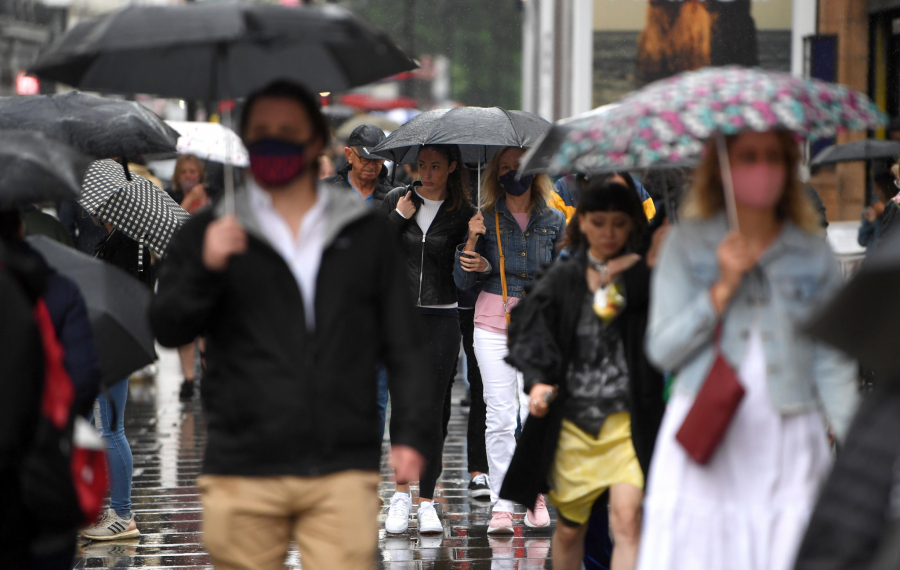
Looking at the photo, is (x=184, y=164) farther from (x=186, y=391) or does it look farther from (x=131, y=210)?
(x=131, y=210)

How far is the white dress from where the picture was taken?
3.52 meters

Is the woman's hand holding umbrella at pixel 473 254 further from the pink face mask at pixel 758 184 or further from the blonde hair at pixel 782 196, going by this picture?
the pink face mask at pixel 758 184

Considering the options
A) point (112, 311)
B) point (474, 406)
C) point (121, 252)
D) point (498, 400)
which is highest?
point (112, 311)

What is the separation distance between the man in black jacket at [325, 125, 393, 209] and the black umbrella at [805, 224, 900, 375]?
5518mm

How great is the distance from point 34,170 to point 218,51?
67 centimetres

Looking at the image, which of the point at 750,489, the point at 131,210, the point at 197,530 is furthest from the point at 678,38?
the point at 750,489

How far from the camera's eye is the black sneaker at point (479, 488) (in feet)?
25.1

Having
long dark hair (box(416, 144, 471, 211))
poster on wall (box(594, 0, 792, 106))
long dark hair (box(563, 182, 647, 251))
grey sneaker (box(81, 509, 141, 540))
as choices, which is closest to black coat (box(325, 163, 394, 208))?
long dark hair (box(416, 144, 471, 211))

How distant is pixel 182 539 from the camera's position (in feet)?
21.9

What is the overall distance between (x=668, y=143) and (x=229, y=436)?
1.62m

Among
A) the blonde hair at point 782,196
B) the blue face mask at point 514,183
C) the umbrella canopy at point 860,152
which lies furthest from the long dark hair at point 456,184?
the umbrella canopy at point 860,152

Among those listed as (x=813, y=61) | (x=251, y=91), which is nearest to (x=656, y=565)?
(x=251, y=91)

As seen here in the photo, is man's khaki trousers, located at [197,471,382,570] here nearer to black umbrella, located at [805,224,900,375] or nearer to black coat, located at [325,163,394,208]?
black umbrella, located at [805,224,900,375]

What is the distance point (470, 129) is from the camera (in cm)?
680
